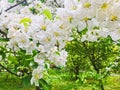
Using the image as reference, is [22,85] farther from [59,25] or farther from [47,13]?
[59,25]

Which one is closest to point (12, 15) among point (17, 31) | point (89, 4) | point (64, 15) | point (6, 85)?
point (17, 31)

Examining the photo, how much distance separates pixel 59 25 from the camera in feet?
4.46

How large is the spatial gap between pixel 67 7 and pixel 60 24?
0.10m

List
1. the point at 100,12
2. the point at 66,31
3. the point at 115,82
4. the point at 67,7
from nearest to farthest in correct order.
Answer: the point at 100,12 < the point at 67,7 < the point at 66,31 < the point at 115,82

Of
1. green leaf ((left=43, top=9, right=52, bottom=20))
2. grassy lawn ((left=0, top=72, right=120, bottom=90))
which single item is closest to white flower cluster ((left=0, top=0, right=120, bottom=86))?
green leaf ((left=43, top=9, right=52, bottom=20))

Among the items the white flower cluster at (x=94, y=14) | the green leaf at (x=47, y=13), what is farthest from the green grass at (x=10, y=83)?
the white flower cluster at (x=94, y=14)

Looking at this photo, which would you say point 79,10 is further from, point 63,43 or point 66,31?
point 63,43

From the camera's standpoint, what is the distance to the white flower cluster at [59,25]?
1.18m

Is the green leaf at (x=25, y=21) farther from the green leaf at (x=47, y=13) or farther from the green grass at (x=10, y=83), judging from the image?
the green grass at (x=10, y=83)

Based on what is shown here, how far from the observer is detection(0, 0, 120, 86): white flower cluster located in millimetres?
1181

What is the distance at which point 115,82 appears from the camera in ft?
37.2

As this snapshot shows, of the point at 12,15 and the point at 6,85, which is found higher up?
the point at 12,15

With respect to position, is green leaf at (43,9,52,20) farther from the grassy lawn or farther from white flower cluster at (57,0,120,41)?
the grassy lawn

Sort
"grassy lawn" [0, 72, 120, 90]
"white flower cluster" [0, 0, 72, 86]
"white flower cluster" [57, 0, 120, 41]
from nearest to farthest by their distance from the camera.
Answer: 1. "white flower cluster" [57, 0, 120, 41]
2. "white flower cluster" [0, 0, 72, 86]
3. "grassy lawn" [0, 72, 120, 90]
